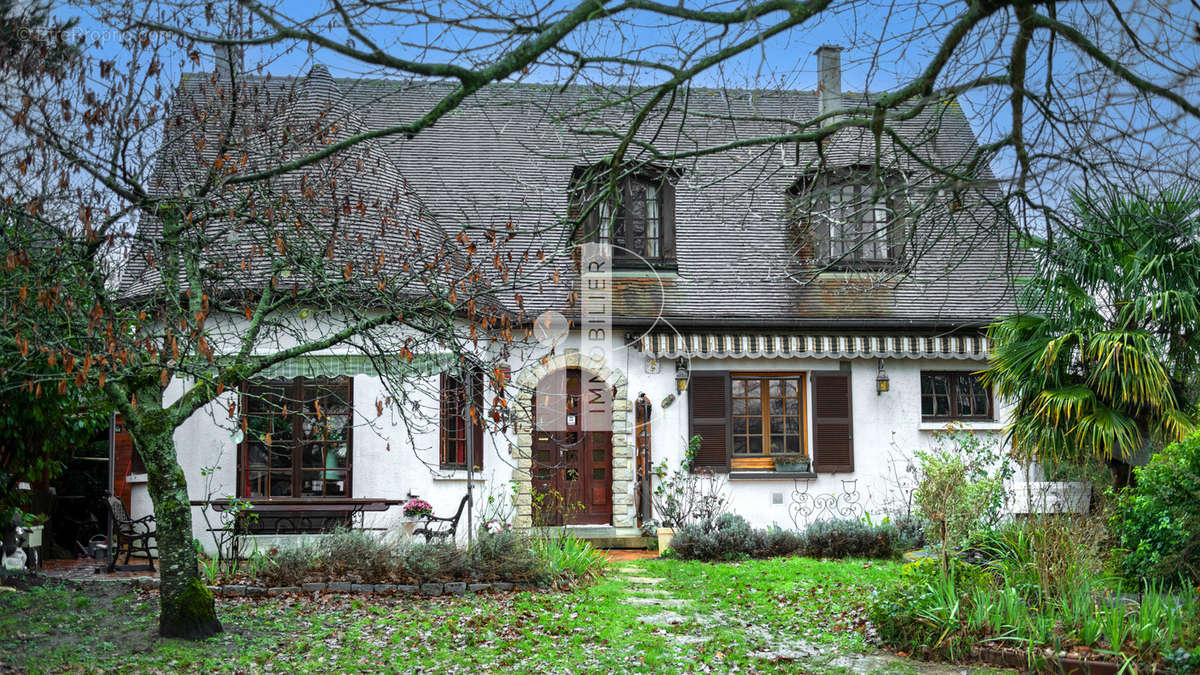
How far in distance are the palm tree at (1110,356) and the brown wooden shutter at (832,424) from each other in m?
3.29

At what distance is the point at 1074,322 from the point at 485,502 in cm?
802

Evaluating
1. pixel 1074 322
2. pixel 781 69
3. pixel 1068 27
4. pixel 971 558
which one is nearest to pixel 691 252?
pixel 1074 322

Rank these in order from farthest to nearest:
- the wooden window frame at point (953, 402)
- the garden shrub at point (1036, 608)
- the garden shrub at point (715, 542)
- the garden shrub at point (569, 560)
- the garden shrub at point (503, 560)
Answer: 1. the wooden window frame at point (953, 402)
2. the garden shrub at point (715, 542)
3. the garden shrub at point (569, 560)
4. the garden shrub at point (503, 560)
5. the garden shrub at point (1036, 608)

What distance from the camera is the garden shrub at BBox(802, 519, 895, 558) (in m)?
13.9

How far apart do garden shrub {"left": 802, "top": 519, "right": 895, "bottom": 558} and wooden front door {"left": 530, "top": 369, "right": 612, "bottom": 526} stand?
3437 millimetres

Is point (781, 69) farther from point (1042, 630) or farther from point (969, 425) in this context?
point (969, 425)

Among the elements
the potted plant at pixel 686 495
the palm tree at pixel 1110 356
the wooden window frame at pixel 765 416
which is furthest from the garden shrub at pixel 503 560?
the palm tree at pixel 1110 356

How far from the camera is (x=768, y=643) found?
27.5ft

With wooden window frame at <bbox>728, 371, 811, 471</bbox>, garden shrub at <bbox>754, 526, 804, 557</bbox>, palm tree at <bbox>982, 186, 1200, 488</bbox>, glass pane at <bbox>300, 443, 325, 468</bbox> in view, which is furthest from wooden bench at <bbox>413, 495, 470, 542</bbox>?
palm tree at <bbox>982, 186, 1200, 488</bbox>

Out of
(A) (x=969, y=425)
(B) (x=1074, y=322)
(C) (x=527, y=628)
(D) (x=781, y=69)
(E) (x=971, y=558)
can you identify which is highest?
(D) (x=781, y=69)

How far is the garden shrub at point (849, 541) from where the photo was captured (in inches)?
546

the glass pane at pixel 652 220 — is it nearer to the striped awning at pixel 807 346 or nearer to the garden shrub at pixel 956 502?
the striped awning at pixel 807 346

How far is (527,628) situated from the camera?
8984mm
